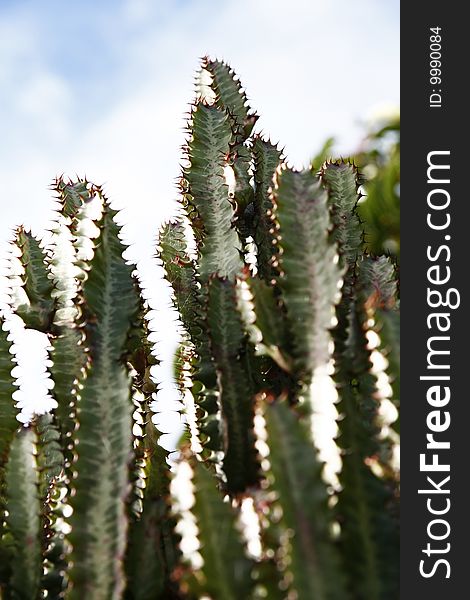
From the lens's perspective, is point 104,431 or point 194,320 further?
point 194,320

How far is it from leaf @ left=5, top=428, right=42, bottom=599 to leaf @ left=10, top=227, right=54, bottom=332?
1.26 feet

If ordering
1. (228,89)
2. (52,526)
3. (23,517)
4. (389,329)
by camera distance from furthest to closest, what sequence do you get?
(228,89) < (52,526) < (23,517) < (389,329)

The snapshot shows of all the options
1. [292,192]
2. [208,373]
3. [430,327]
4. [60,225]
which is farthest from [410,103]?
[60,225]

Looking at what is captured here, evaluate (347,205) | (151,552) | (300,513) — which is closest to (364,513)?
(300,513)

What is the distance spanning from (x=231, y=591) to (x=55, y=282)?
119 cm

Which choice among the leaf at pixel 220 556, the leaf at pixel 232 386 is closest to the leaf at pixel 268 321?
the leaf at pixel 232 386

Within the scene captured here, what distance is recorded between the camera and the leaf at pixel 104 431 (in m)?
1.65

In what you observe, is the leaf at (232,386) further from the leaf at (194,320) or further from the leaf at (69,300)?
the leaf at (69,300)

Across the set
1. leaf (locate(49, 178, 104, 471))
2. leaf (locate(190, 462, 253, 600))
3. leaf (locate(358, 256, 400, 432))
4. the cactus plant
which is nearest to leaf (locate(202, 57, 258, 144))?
the cactus plant

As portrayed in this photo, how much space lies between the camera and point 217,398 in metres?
2.00

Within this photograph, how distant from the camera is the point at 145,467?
2195mm

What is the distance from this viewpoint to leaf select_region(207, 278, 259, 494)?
6.07ft

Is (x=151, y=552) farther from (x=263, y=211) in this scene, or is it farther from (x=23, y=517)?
(x=263, y=211)

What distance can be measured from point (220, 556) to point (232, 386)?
0.56 m
